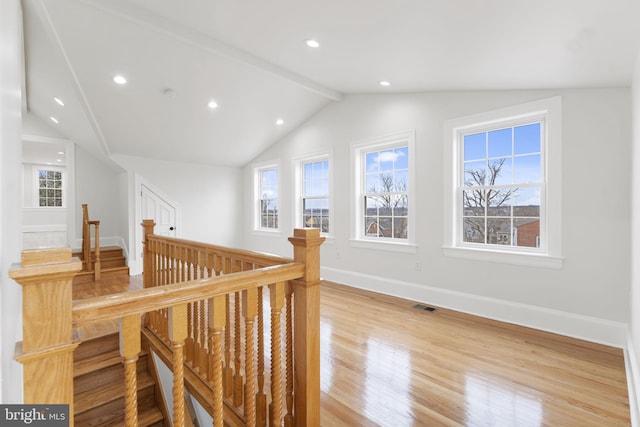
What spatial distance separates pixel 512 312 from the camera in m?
3.12

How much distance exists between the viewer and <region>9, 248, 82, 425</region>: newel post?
2.43ft

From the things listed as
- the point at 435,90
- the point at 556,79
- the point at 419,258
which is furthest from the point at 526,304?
the point at 435,90

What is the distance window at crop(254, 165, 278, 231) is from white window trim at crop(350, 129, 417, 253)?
2.10 meters

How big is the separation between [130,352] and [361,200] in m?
3.94

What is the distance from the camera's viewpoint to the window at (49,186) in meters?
7.77

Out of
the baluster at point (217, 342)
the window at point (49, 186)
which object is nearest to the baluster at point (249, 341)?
the baluster at point (217, 342)

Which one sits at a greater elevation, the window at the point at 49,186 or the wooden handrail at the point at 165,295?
the window at the point at 49,186

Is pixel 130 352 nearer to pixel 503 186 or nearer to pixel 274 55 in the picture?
pixel 274 55

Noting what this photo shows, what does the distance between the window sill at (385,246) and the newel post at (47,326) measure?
3.65m

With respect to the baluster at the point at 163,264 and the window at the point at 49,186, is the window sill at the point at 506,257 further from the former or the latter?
the window at the point at 49,186

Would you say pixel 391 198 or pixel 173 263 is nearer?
pixel 173 263

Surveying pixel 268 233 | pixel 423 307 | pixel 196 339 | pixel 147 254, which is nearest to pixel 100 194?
pixel 268 233

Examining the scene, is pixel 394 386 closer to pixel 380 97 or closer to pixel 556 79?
pixel 556 79

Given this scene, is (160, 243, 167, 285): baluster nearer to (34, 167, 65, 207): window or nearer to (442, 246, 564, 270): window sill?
(442, 246, 564, 270): window sill
